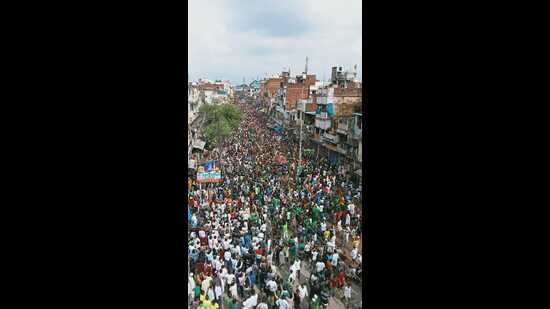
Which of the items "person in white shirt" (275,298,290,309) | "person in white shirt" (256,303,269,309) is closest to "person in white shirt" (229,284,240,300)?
"person in white shirt" (256,303,269,309)

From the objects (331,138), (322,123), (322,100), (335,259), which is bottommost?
(335,259)

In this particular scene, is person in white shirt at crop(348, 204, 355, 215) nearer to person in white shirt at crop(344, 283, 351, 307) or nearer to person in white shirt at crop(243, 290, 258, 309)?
person in white shirt at crop(344, 283, 351, 307)

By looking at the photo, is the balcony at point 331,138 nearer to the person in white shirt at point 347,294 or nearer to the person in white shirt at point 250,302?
the person in white shirt at point 347,294

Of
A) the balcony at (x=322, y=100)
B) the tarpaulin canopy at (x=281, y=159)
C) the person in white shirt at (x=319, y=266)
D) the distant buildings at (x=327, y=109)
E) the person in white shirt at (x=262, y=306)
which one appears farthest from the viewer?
the tarpaulin canopy at (x=281, y=159)

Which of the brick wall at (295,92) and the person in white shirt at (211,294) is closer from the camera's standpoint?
the person in white shirt at (211,294)

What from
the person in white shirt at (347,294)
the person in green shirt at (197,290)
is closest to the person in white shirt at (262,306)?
the person in green shirt at (197,290)

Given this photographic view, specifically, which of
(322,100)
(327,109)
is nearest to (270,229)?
(327,109)

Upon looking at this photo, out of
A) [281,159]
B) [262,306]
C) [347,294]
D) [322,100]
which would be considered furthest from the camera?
[281,159]

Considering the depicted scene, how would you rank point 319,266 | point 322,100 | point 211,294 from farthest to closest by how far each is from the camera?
1. point 322,100
2. point 319,266
3. point 211,294

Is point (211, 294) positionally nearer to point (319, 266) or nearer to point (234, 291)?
point (234, 291)
